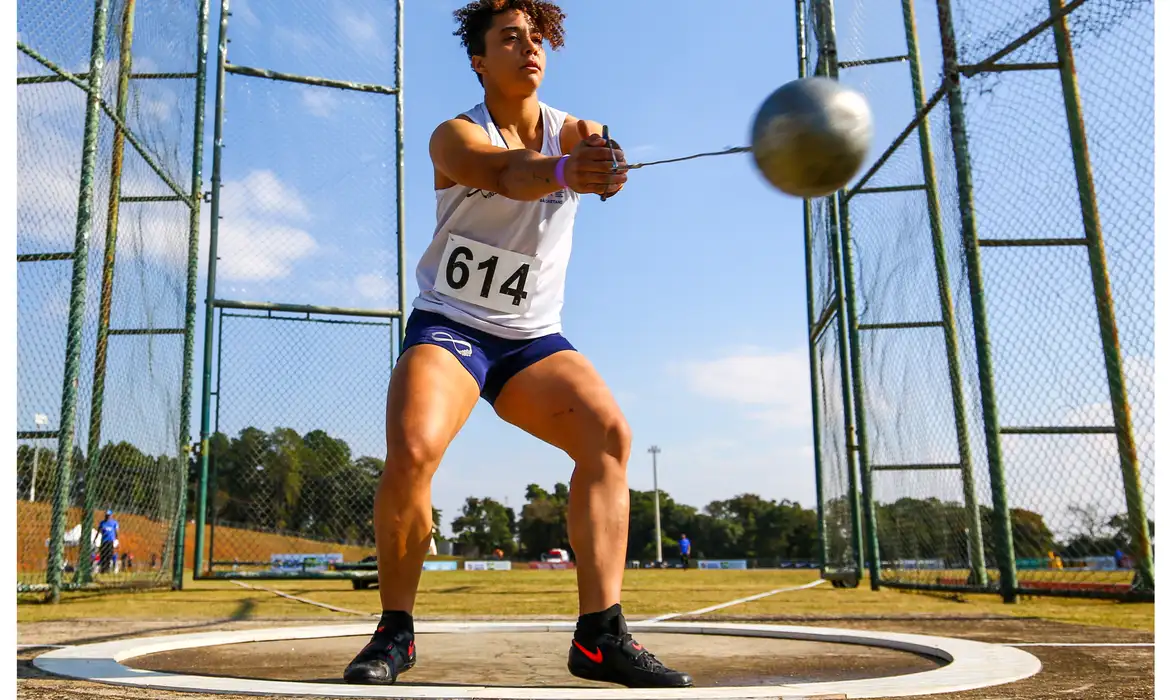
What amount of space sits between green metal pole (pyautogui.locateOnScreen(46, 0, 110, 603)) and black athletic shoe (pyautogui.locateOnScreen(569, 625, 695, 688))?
20.5ft

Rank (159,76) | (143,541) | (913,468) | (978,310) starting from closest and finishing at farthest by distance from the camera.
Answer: (978,310)
(913,468)
(159,76)
(143,541)

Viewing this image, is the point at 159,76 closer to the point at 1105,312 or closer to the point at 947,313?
the point at 947,313

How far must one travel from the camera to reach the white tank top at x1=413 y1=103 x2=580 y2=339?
2.93 m

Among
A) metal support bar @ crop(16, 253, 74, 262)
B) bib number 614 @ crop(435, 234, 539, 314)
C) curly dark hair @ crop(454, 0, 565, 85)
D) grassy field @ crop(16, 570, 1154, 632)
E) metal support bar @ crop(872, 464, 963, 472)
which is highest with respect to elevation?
metal support bar @ crop(16, 253, 74, 262)

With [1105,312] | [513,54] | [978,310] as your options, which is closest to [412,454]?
[513,54]

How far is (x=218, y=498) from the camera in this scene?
9.21 m

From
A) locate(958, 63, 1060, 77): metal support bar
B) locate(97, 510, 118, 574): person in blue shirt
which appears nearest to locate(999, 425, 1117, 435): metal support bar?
locate(958, 63, 1060, 77): metal support bar

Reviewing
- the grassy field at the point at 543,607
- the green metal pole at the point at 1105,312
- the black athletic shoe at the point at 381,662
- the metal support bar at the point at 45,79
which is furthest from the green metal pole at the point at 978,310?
the metal support bar at the point at 45,79

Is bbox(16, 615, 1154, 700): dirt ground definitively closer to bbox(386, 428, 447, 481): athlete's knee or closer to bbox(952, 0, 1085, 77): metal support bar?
bbox(386, 428, 447, 481): athlete's knee

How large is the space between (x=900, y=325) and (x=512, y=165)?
20.6 ft

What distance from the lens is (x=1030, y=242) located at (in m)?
5.88

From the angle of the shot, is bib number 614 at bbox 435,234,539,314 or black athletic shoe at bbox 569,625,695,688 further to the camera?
bib number 614 at bbox 435,234,539,314

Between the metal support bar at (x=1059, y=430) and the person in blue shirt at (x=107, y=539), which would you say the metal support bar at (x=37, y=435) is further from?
the metal support bar at (x=1059, y=430)

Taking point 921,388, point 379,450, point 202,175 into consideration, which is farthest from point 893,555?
point 202,175
